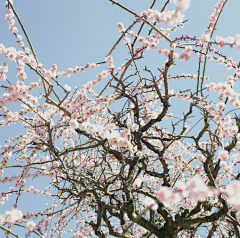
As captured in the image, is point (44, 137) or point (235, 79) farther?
point (44, 137)

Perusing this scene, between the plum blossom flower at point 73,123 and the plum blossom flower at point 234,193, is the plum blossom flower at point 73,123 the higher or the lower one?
the higher one

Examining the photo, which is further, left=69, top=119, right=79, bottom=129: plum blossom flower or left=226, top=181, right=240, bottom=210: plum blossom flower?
left=69, top=119, right=79, bottom=129: plum blossom flower

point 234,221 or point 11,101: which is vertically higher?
point 11,101

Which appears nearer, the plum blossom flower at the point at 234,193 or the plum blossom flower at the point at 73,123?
the plum blossom flower at the point at 234,193

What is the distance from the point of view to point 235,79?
3.61 metres

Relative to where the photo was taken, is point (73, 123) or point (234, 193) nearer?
point (234, 193)

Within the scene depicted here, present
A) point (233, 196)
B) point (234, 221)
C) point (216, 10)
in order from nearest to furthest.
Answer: point (233, 196) < point (234, 221) < point (216, 10)

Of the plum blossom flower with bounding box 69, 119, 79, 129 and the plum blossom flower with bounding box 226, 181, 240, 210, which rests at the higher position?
the plum blossom flower with bounding box 69, 119, 79, 129

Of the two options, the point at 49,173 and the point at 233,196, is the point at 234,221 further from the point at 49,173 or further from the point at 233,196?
the point at 49,173

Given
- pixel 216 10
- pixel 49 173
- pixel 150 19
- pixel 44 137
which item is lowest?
pixel 49 173

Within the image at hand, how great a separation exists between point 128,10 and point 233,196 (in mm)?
2988

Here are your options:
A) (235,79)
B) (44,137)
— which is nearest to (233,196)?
(235,79)

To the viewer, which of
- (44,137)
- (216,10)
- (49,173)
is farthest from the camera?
(49,173)

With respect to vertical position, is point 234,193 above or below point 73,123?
below
